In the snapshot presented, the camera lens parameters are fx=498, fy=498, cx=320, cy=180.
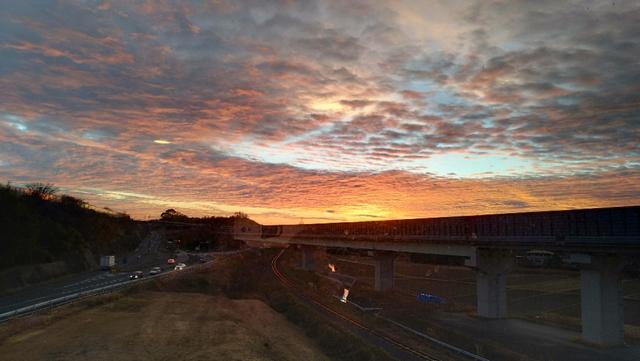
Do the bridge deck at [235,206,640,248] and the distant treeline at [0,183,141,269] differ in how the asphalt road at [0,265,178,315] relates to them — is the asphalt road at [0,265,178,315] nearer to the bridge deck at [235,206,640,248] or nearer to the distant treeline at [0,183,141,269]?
the distant treeline at [0,183,141,269]

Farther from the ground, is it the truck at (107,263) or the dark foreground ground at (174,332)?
the truck at (107,263)

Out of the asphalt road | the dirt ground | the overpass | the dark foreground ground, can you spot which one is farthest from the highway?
the overpass

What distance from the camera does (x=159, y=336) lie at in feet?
130

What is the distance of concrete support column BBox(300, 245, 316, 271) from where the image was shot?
157137mm

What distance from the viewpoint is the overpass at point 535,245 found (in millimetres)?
43562

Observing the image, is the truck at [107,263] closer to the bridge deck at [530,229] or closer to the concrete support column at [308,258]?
the bridge deck at [530,229]

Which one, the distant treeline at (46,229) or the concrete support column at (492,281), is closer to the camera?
the concrete support column at (492,281)

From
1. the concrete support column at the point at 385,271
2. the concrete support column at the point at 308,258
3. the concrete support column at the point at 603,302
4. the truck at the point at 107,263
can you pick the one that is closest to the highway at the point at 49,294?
the truck at the point at 107,263

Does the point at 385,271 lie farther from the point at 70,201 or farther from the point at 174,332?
the point at 70,201

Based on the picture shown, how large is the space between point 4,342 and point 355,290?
70.1 meters

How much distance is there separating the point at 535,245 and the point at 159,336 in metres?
37.6

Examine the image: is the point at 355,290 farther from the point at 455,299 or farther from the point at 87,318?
the point at 87,318

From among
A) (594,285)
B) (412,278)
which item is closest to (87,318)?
(594,285)

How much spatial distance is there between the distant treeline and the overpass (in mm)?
58405
